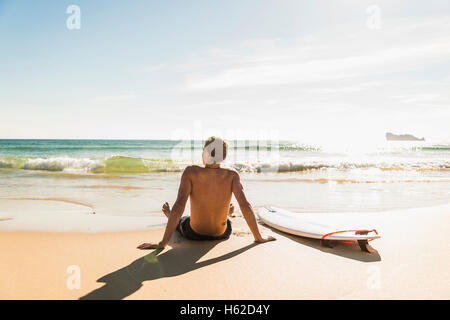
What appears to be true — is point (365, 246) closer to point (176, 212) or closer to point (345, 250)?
point (345, 250)

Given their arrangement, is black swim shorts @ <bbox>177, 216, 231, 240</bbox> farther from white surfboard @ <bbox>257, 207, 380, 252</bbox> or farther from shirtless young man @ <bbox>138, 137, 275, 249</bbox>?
white surfboard @ <bbox>257, 207, 380, 252</bbox>

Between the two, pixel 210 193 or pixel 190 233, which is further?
pixel 190 233

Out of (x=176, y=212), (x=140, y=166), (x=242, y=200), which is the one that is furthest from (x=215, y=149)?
(x=140, y=166)

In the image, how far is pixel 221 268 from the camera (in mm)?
2799

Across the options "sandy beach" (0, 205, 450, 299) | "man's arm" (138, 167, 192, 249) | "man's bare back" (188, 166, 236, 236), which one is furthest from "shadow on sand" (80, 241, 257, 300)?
"man's bare back" (188, 166, 236, 236)

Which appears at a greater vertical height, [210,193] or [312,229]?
[210,193]

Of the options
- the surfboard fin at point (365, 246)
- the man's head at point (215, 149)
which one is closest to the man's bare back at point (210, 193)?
the man's head at point (215, 149)

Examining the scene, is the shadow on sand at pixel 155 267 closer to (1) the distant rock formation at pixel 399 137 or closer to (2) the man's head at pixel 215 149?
(2) the man's head at pixel 215 149

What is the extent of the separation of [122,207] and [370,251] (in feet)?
13.9

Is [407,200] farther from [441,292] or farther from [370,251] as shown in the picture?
[441,292]

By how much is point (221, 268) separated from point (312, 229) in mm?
1389

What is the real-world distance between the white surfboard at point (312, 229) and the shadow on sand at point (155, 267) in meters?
0.68

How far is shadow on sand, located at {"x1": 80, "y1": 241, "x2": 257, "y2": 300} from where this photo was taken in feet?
7.57

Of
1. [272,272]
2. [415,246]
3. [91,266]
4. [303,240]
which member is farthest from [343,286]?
[91,266]
